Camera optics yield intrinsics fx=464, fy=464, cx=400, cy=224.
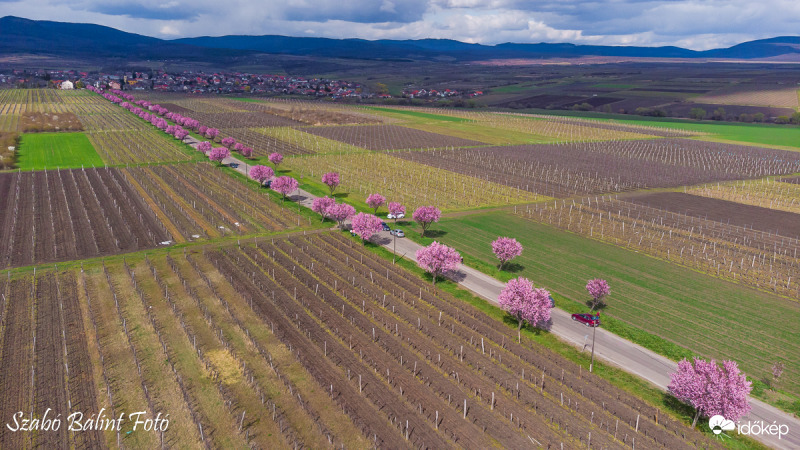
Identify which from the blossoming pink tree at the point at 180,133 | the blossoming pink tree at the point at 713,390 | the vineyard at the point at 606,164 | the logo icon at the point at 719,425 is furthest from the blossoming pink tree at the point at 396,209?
the blossoming pink tree at the point at 180,133

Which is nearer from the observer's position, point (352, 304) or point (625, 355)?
point (625, 355)

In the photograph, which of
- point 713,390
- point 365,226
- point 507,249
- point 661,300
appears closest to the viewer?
point 713,390

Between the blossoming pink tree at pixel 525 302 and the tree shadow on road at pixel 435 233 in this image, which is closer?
the blossoming pink tree at pixel 525 302

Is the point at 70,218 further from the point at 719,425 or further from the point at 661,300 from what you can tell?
the point at 719,425

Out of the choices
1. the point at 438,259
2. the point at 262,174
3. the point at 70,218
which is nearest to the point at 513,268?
the point at 438,259

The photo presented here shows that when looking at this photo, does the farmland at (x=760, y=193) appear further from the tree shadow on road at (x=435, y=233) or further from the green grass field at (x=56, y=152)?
the green grass field at (x=56, y=152)

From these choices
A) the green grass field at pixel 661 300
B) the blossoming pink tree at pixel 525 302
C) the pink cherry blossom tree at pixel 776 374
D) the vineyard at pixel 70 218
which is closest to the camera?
the pink cherry blossom tree at pixel 776 374
